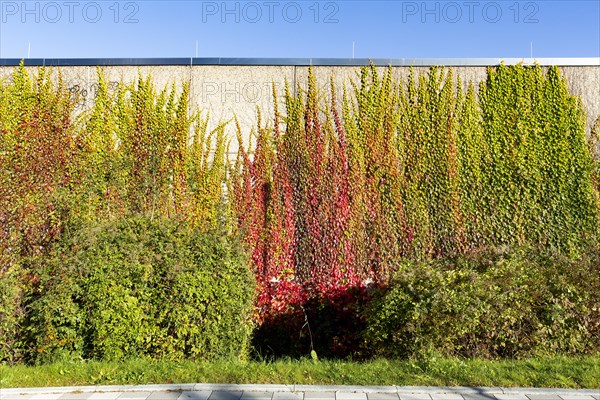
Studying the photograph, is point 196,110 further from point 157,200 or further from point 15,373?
point 15,373

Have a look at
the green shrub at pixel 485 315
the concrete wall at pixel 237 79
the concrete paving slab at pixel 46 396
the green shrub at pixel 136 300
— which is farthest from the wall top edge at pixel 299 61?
the concrete paving slab at pixel 46 396

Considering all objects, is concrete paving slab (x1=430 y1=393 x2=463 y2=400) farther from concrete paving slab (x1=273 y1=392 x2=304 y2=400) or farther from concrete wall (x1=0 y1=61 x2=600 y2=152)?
concrete wall (x1=0 y1=61 x2=600 y2=152)

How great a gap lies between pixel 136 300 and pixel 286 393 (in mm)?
2347

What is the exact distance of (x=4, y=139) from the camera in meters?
9.08

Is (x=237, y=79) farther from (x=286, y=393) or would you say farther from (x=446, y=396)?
(x=446, y=396)

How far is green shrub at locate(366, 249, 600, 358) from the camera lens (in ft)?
22.0

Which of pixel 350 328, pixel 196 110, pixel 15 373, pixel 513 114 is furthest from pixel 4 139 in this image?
pixel 513 114

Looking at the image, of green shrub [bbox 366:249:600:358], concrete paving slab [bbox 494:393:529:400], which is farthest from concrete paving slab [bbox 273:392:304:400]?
green shrub [bbox 366:249:600:358]

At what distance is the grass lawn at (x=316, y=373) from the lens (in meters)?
5.45

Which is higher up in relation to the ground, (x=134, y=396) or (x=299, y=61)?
(x=299, y=61)

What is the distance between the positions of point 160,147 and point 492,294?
6066 mm

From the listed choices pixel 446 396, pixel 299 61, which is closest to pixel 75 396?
pixel 446 396

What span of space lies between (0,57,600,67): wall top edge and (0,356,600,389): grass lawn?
5757mm

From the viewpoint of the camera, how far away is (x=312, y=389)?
207 inches
